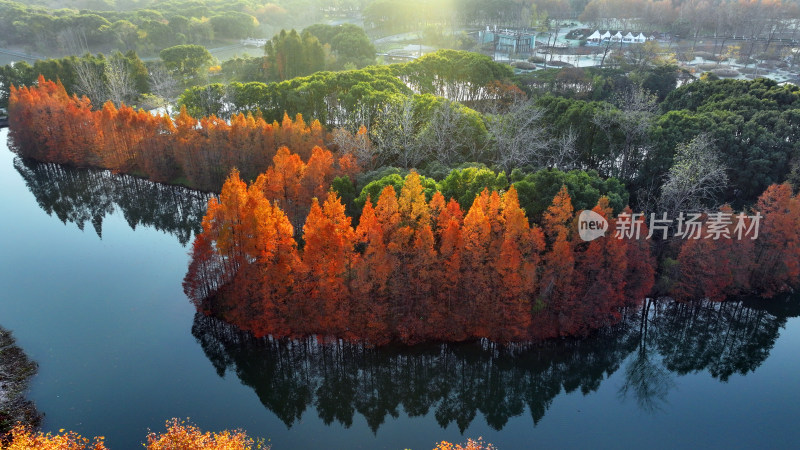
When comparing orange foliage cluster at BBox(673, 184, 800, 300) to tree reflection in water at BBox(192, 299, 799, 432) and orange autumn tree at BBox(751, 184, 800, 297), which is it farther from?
tree reflection in water at BBox(192, 299, 799, 432)

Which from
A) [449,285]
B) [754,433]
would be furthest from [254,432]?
[754,433]

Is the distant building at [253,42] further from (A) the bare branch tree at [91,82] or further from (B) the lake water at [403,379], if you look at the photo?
(B) the lake water at [403,379]

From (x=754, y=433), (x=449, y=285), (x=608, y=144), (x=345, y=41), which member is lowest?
(x=754, y=433)

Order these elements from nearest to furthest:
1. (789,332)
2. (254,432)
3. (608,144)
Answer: (254,432) → (789,332) → (608,144)

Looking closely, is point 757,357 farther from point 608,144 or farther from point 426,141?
point 426,141

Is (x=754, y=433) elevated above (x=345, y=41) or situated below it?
below

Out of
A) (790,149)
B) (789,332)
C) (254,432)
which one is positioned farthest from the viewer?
(790,149)
